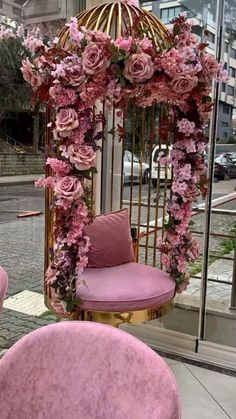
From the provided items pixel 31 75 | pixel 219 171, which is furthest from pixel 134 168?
pixel 31 75

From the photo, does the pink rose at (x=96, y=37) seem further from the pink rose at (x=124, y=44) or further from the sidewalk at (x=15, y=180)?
the sidewalk at (x=15, y=180)

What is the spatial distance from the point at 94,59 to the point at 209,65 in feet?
1.63

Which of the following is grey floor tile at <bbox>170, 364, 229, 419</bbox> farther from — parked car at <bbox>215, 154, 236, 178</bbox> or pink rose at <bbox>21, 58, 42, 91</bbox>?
pink rose at <bbox>21, 58, 42, 91</bbox>

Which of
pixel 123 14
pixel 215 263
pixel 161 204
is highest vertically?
pixel 123 14

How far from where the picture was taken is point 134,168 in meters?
2.55

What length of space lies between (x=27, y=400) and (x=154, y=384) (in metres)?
0.33

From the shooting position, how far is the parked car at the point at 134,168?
2.48 m

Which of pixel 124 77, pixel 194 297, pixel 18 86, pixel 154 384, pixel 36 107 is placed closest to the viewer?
pixel 154 384

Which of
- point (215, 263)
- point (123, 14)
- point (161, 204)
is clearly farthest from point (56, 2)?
point (215, 263)

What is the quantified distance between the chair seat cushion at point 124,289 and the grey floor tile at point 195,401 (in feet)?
1.40

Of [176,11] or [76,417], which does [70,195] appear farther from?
[176,11]

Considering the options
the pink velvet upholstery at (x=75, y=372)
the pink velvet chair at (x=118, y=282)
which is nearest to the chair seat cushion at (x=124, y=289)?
the pink velvet chair at (x=118, y=282)

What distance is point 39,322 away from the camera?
266 centimetres

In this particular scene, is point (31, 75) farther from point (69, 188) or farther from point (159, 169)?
point (159, 169)
